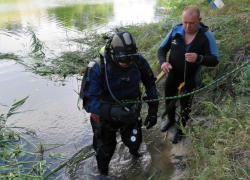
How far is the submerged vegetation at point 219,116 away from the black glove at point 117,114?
2.84 ft

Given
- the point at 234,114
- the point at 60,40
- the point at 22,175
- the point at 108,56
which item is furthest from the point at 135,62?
the point at 60,40

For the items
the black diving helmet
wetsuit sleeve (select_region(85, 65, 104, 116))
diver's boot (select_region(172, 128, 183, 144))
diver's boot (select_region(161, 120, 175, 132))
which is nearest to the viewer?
the black diving helmet

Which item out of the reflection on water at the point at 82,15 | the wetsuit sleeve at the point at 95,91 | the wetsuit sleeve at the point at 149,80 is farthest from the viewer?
the reflection on water at the point at 82,15

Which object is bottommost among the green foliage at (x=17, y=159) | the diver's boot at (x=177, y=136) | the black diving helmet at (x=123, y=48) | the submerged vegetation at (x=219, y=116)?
the green foliage at (x=17, y=159)

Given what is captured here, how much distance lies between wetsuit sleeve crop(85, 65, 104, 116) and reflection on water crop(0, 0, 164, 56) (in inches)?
246

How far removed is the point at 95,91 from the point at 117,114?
1.08ft

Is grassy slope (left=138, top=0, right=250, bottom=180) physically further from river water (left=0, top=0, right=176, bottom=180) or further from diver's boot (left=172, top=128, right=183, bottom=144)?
river water (left=0, top=0, right=176, bottom=180)

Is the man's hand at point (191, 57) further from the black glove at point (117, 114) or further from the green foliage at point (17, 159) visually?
the green foliage at point (17, 159)

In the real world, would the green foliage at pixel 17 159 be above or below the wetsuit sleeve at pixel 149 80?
below

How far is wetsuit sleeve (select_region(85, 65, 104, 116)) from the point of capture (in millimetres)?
2371

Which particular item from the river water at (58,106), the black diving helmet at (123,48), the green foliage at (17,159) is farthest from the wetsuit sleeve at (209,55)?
the green foliage at (17,159)

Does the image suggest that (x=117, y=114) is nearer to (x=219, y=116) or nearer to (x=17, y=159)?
(x=219, y=116)

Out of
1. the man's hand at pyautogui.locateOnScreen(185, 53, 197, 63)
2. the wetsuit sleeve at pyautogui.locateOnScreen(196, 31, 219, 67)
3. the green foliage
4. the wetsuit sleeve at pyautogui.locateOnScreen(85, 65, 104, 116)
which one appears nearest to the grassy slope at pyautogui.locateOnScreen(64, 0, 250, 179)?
the wetsuit sleeve at pyautogui.locateOnScreen(196, 31, 219, 67)

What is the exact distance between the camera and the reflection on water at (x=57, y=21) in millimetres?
9078
